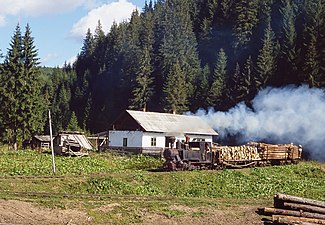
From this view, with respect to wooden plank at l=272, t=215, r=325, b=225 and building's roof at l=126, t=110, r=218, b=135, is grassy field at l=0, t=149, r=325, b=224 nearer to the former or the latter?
wooden plank at l=272, t=215, r=325, b=225

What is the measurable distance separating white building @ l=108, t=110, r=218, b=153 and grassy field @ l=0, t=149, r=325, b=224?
15.6 m

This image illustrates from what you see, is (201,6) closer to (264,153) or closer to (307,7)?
(307,7)

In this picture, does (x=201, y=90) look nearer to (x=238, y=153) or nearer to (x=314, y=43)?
(x=314, y=43)

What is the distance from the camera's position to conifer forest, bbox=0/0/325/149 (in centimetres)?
7138

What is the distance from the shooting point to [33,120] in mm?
67125

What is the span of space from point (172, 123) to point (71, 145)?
45.6 ft

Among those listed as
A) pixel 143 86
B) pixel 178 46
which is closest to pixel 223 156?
pixel 143 86

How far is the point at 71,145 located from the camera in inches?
2104

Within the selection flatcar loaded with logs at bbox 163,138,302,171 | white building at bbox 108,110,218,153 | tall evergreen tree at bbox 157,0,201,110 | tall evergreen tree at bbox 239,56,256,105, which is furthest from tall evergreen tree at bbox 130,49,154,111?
flatcar loaded with logs at bbox 163,138,302,171

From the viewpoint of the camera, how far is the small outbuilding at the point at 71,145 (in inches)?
2064

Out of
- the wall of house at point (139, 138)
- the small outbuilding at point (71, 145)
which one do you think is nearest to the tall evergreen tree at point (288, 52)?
the wall of house at point (139, 138)

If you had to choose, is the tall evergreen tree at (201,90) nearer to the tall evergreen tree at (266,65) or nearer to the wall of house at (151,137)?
the tall evergreen tree at (266,65)

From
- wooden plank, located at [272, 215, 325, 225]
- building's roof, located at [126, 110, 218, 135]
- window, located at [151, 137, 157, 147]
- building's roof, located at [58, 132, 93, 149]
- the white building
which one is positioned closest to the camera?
wooden plank, located at [272, 215, 325, 225]

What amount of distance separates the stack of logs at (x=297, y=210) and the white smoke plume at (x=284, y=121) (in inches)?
1282
